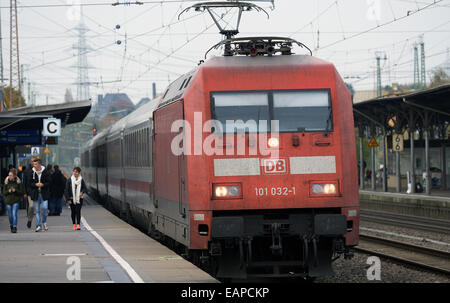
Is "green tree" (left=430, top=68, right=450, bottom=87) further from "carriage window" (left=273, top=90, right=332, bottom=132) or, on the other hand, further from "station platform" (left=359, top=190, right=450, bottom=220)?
"carriage window" (left=273, top=90, right=332, bottom=132)

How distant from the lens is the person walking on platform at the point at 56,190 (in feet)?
101

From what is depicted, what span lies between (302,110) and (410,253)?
7.59 m

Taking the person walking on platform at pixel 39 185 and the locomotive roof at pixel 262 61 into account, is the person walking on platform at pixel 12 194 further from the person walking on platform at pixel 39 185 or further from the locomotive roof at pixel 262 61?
the locomotive roof at pixel 262 61

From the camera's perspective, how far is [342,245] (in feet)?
40.1

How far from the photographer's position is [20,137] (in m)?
33.3

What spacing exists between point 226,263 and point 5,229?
42.9ft

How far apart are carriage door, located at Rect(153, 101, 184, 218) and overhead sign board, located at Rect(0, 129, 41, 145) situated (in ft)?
55.6

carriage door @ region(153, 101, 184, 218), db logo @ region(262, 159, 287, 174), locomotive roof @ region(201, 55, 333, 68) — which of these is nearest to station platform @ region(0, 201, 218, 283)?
carriage door @ region(153, 101, 184, 218)

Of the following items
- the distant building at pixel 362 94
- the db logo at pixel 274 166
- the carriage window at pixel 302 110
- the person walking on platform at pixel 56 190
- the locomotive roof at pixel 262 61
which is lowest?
the person walking on platform at pixel 56 190

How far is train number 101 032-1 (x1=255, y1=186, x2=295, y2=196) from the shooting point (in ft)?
39.7

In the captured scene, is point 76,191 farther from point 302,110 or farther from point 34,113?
point 302,110

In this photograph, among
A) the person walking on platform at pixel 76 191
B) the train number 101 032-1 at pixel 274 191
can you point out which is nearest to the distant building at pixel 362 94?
the person walking on platform at pixel 76 191

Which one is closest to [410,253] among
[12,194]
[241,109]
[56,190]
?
[241,109]

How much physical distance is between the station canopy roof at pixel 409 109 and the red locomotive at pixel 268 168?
1684 cm
